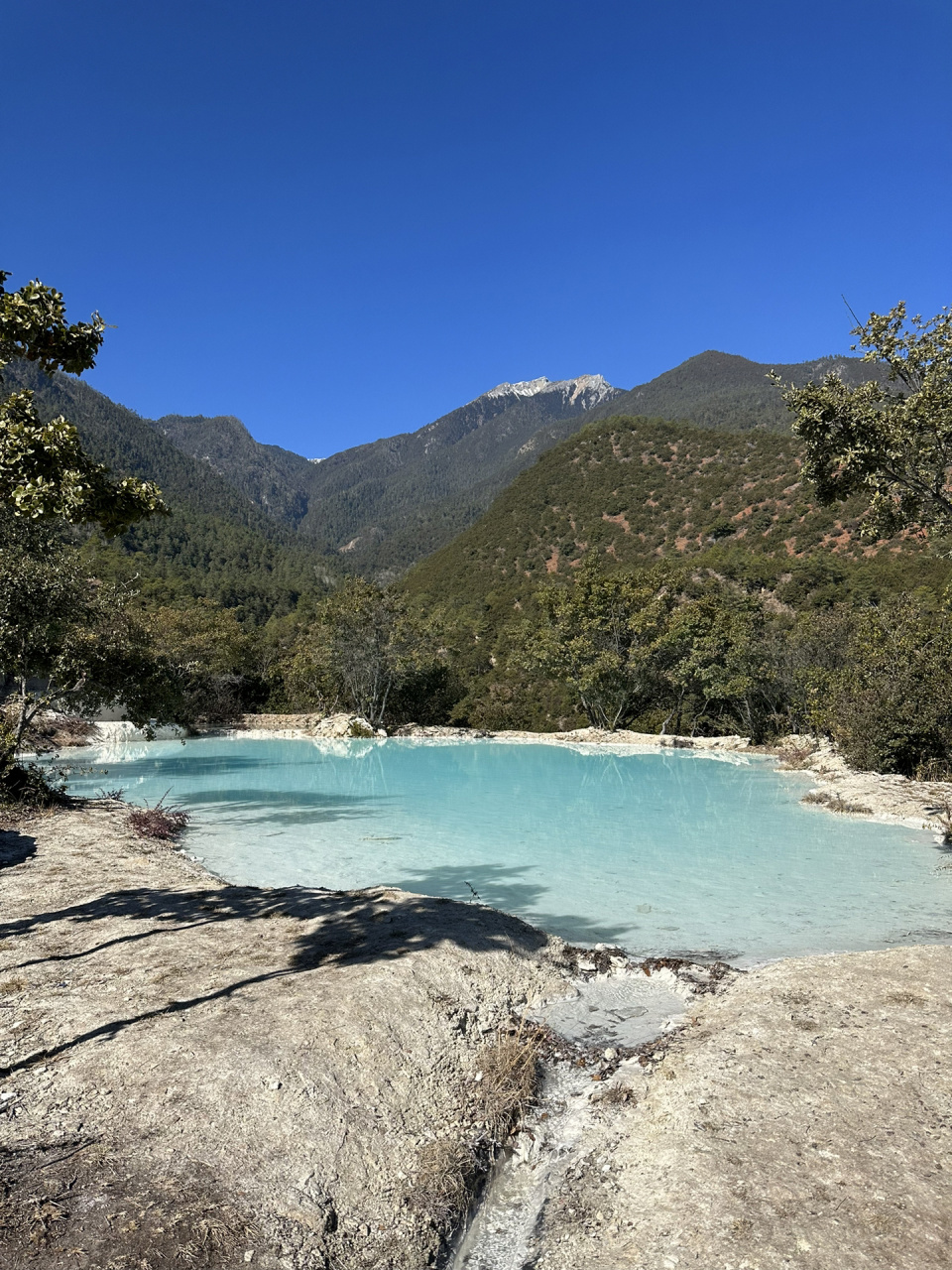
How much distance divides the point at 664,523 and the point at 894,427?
48.1 meters

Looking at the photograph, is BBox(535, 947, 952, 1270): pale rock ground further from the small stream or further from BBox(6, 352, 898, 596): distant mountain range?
BBox(6, 352, 898, 596): distant mountain range

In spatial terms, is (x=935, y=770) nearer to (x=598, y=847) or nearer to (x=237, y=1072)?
(x=598, y=847)

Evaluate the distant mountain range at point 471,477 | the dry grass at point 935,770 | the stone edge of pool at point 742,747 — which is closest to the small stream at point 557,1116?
Result: the stone edge of pool at point 742,747

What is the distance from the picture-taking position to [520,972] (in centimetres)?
563

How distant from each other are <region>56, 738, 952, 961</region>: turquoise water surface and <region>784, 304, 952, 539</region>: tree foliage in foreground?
469 cm

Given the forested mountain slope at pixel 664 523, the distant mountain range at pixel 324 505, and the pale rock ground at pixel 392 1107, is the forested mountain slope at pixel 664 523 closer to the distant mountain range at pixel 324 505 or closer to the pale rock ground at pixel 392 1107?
the distant mountain range at pixel 324 505

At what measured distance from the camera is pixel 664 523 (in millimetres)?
54031

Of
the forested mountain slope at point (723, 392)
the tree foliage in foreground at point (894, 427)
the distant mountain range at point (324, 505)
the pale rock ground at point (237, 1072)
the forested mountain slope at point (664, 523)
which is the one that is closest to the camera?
the pale rock ground at point (237, 1072)

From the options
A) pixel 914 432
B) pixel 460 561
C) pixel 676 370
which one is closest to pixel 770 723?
pixel 914 432

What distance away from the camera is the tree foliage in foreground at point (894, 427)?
7352mm

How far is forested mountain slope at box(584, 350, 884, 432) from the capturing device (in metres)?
80.8

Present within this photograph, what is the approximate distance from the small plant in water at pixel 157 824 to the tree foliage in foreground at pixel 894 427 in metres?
10.9

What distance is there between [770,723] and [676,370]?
402ft

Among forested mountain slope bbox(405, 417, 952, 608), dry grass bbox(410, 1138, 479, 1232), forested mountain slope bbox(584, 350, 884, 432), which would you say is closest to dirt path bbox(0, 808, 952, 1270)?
dry grass bbox(410, 1138, 479, 1232)
